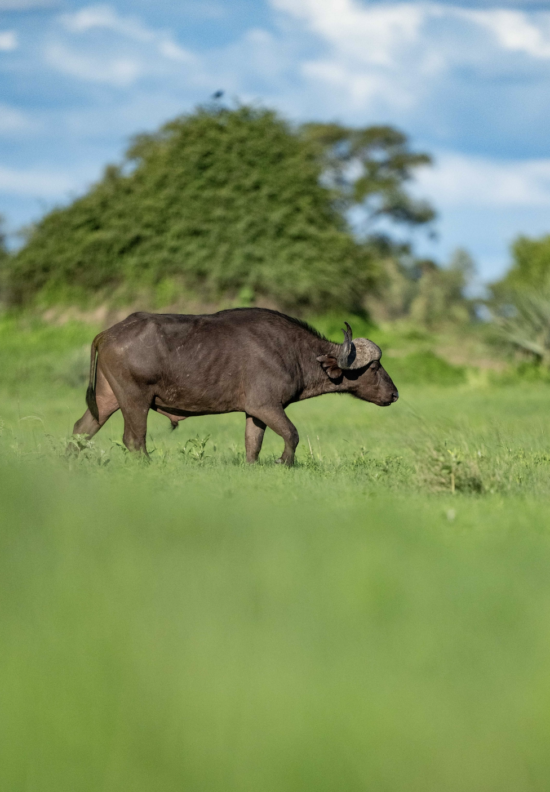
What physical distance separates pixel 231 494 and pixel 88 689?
2762 millimetres

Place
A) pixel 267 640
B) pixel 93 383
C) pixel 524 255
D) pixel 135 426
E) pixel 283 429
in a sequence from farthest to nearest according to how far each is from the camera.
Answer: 1. pixel 524 255
2. pixel 93 383
3. pixel 283 429
4. pixel 135 426
5. pixel 267 640

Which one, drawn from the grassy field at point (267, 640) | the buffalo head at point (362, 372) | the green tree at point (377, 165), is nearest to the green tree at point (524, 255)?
the green tree at point (377, 165)

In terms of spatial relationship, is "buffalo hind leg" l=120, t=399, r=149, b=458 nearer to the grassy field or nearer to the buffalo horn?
the buffalo horn

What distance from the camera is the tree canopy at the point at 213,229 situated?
90.8 ft

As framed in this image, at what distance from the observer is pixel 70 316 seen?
93.2 ft

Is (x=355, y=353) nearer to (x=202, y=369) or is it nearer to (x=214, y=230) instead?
(x=202, y=369)

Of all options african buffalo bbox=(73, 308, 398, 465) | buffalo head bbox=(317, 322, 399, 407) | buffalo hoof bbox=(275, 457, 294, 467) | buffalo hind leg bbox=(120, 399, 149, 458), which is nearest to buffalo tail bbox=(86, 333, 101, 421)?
african buffalo bbox=(73, 308, 398, 465)

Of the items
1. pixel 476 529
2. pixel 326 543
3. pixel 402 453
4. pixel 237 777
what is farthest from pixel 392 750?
pixel 402 453

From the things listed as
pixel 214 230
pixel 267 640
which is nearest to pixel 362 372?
pixel 267 640

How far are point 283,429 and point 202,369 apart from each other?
86cm

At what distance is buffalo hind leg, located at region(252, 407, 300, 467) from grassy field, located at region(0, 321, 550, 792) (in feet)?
7.99

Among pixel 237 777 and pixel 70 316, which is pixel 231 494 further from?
pixel 70 316

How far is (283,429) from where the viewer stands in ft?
28.6

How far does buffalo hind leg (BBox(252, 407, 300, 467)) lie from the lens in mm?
A: 8672
